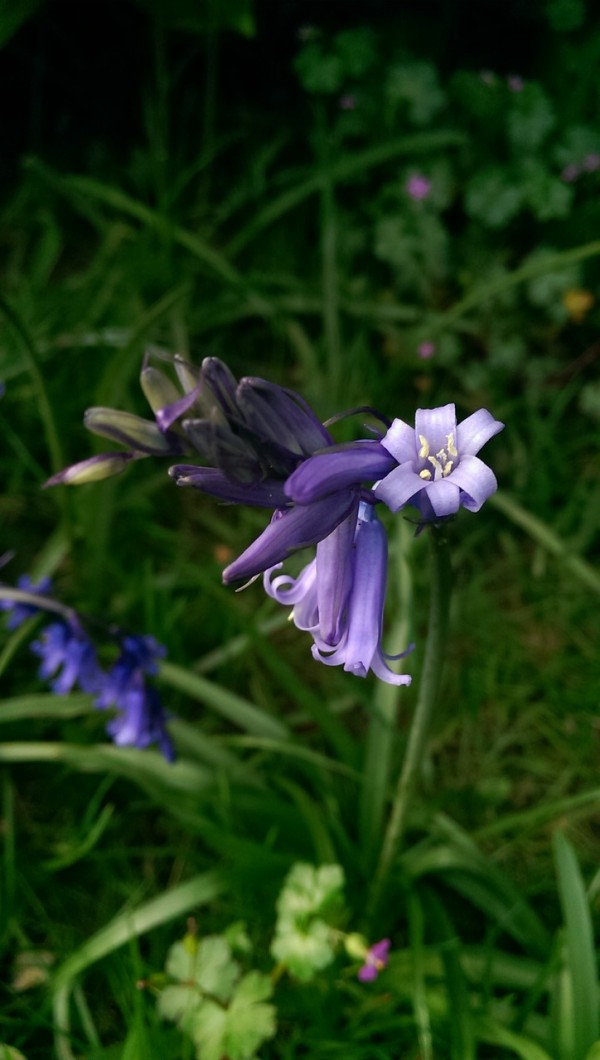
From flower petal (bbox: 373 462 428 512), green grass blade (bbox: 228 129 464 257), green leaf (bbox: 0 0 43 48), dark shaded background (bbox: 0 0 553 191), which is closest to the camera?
flower petal (bbox: 373 462 428 512)

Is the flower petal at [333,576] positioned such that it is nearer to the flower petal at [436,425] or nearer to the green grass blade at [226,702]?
the flower petal at [436,425]

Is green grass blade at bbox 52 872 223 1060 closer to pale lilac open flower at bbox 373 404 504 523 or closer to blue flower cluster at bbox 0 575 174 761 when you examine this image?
blue flower cluster at bbox 0 575 174 761

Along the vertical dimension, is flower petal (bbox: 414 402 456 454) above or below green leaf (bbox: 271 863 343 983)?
above

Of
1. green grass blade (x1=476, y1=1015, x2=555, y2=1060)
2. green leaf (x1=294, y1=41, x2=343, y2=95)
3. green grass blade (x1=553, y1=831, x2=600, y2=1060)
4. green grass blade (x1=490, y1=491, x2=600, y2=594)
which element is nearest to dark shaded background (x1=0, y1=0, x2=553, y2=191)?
green leaf (x1=294, y1=41, x2=343, y2=95)

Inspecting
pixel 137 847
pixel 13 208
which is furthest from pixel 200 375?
pixel 13 208

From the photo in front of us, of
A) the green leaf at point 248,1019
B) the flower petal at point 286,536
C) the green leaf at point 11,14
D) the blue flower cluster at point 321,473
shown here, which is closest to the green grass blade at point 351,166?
the green leaf at point 11,14

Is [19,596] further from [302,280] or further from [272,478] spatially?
[302,280]

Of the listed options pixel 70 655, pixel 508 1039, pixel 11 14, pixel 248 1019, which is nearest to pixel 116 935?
pixel 248 1019
